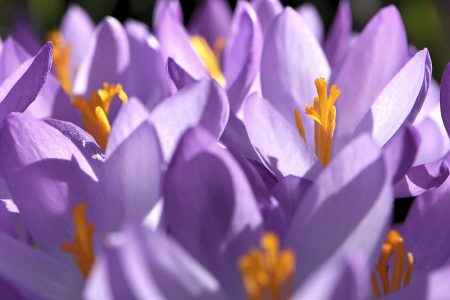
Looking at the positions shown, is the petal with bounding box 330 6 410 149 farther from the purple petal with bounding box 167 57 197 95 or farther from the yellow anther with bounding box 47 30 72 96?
the yellow anther with bounding box 47 30 72 96

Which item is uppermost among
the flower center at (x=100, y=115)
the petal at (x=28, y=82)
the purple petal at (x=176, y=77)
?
the petal at (x=28, y=82)

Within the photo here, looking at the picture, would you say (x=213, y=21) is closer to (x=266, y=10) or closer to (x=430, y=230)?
(x=266, y=10)

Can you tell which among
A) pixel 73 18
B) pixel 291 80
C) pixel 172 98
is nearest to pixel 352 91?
pixel 291 80

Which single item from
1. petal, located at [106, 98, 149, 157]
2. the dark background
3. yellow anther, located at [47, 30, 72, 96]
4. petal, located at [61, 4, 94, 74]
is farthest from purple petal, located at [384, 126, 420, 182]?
the dark background

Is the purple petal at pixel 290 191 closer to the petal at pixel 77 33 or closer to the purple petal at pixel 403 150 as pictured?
the purple petal at pixel 403 150

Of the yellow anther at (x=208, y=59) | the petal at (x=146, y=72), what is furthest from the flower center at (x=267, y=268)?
the yellow anther at (x=208, y=59)

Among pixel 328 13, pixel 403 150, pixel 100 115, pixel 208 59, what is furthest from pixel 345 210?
pixel 328 13

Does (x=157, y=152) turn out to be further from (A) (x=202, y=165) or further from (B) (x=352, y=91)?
(B) (x=352, y=91)
